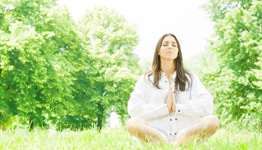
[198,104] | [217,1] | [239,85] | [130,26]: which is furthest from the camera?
[130,26]

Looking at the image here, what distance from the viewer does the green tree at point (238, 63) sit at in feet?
57.4

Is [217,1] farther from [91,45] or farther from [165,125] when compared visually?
[165,125]

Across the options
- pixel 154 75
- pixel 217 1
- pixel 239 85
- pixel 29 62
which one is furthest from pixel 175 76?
pixel 217 1

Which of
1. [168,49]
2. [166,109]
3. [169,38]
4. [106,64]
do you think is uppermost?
[106,64]

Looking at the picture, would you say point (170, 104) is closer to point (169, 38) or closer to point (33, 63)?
point (169, 38)

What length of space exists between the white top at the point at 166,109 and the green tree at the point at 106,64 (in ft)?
67.0

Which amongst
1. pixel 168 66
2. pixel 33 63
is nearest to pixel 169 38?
pixel 168 66

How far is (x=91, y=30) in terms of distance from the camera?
94.5 ft

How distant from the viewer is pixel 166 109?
452 cm

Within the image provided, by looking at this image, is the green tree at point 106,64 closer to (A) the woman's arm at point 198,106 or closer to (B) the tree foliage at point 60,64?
(B) the tree foliage at point 60,64

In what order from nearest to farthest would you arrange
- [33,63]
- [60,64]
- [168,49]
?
[168,49] → [33,63] → [60,64]

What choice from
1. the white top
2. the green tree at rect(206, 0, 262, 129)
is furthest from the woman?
the green tree at rect(206, 0, 262, 129)

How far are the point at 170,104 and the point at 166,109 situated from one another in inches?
3.2

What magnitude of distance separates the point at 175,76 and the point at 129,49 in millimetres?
24016
